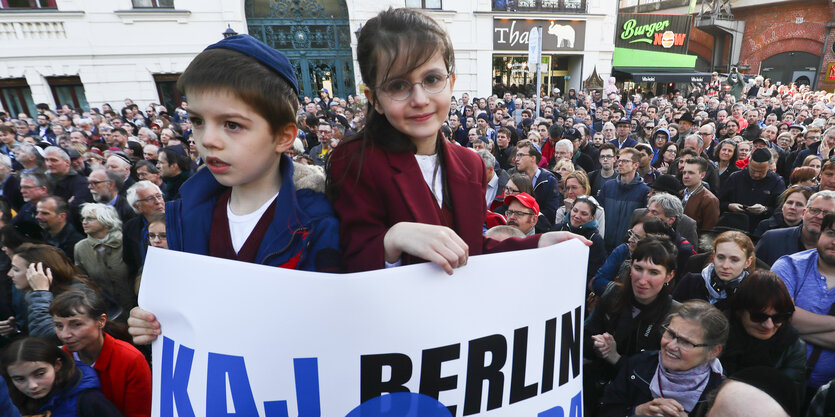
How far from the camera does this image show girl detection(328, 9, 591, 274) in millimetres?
990

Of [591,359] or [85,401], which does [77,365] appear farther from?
[591,359]

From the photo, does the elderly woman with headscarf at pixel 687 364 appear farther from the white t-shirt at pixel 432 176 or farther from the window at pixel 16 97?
the window at pixel 16 97

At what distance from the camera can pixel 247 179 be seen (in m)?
1.04

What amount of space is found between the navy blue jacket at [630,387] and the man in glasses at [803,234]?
183 cm

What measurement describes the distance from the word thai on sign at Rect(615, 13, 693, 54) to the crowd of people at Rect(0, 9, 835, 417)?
23027mm

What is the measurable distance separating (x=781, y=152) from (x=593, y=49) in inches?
590

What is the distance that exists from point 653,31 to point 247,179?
98.0ft

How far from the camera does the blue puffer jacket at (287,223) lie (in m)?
1.03

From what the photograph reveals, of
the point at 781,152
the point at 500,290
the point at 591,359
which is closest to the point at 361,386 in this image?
the point at 500,290

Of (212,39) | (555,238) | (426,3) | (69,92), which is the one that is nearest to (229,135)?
(555,238)

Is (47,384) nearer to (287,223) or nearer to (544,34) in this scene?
(287,223)

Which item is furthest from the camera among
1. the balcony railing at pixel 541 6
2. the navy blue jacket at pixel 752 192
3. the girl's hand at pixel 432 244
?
the balcony railing at pixel 541 6

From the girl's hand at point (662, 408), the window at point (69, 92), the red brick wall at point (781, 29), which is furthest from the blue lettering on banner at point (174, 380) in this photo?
the red brick wall at point (781, 29)

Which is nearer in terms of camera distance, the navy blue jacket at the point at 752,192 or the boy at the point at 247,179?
the boy at the point at 247,179
